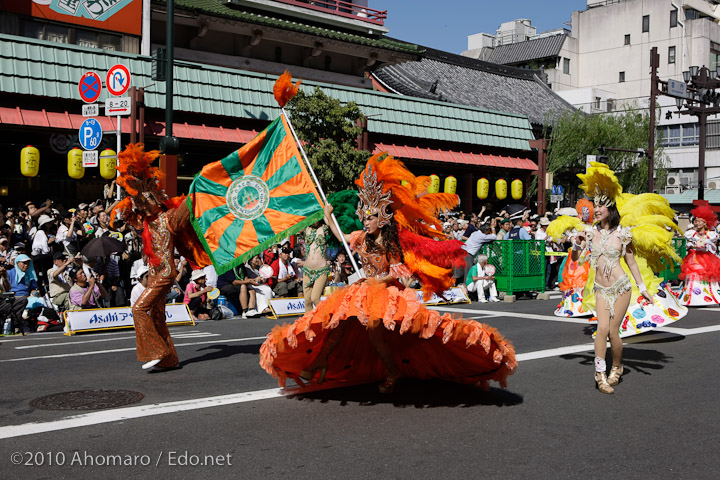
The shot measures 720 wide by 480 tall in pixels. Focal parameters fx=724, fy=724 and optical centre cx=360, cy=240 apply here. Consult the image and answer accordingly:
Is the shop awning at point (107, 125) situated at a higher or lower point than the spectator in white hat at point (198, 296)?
higher

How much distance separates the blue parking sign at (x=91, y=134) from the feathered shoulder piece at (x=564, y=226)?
33.3ft

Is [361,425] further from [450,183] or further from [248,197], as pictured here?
[450,183]

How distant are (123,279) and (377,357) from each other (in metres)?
8.08

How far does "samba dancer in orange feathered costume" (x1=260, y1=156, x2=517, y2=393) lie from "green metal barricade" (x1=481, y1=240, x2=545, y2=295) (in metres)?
9.91

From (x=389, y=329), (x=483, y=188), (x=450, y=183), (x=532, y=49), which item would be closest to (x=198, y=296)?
(x=389, y=329)

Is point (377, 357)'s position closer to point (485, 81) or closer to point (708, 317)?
point (708, 317)

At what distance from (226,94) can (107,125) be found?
158 inches

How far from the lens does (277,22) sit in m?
24.7

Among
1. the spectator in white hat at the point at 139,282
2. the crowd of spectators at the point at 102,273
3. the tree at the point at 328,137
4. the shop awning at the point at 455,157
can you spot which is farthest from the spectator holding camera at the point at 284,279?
the shop awning at the point at 455,157

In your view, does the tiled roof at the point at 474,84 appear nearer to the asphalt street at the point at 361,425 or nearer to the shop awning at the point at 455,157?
the shop awning at the point at 455,157

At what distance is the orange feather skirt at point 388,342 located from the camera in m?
5.80

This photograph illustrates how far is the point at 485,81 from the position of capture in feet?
128

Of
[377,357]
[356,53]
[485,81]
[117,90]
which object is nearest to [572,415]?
[377,357]

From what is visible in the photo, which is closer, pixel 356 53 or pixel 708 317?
pixel 708 317
